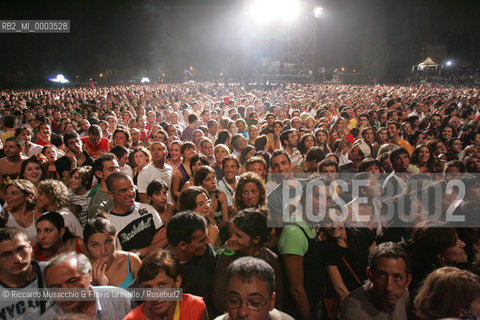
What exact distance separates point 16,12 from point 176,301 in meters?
42.8

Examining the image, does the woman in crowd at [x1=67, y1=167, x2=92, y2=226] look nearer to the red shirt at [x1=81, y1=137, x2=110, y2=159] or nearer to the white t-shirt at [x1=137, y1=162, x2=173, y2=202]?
the white t-shirt at [x1=137, y1=162, x2=173, y2=202]

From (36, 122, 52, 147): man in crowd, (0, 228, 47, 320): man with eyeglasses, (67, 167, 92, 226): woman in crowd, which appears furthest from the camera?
(36, 122, 52, 147): man in crowd

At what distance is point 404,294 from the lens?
224cm

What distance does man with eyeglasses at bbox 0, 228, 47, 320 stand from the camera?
2215mm

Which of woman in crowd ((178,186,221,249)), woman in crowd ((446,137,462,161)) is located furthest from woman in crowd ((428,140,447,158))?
woman in crowd ((178,186,221,249))

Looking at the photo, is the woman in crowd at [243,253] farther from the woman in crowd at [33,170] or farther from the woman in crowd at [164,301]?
the woman in crowd at [33,170]

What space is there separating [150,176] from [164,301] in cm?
274

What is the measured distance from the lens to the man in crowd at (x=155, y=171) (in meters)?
4.54

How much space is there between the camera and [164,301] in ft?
6.62

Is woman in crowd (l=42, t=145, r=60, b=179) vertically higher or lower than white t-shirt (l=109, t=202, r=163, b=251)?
higher

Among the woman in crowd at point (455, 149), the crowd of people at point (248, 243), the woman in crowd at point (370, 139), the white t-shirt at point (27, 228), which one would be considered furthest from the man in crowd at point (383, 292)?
the woman in crowd at point (370, 139)

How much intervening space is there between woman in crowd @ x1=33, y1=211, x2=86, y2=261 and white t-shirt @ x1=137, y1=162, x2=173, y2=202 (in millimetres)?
1637

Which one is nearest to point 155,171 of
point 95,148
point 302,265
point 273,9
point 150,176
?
point 150,176

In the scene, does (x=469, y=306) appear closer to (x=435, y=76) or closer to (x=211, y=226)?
(x=211, y=226)
